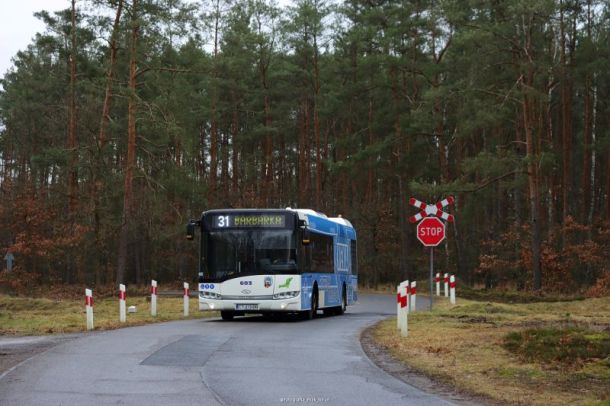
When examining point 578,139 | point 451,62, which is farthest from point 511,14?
point 578,139

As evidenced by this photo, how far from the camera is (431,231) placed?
82.3 ft

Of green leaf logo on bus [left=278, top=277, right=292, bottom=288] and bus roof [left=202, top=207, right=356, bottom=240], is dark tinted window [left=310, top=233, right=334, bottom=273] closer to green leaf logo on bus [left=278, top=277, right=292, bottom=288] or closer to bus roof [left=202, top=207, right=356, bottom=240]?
Answer: bus roof [left=202, top=207, right=356, bottom=240]

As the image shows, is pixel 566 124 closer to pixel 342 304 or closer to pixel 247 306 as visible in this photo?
pixel 342 304

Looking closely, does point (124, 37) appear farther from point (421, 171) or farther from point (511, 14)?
point (421, 171)

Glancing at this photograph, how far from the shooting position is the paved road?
34.0 feet

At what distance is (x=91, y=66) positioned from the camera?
158 ft

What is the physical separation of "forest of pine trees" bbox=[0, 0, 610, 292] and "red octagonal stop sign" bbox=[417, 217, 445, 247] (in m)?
15.3

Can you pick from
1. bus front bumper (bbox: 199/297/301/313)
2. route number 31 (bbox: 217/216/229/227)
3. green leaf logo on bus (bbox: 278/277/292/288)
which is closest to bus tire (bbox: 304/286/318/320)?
bus front bumper (bbox: 199/297/301/313)

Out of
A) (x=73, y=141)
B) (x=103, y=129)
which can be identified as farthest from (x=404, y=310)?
(x=73, y=141)

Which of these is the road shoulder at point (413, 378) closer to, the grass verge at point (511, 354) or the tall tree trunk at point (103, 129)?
the grass verge at point (511, 354)

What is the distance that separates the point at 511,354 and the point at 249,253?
33.6 feet

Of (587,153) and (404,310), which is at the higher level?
(587,153)

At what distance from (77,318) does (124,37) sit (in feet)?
57.9

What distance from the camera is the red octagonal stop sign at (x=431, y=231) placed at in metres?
25.0
